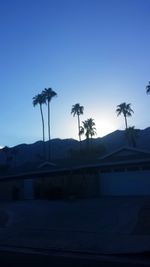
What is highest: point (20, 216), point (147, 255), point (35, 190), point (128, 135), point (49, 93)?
point (49, 93)

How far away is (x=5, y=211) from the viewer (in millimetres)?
35156

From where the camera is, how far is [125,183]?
4012 centimetres

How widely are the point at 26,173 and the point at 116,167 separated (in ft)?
37.3

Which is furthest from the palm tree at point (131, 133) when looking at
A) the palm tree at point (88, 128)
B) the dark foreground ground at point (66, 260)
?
the dark foreground ground at point (66, 260)

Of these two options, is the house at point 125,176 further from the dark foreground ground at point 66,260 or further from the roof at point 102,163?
the dark foreground ground at point 66,260

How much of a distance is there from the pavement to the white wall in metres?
4.90

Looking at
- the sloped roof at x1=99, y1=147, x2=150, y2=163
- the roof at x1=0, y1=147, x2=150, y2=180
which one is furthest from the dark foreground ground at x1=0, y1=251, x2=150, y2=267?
the sloped roof at x1=99, y1=147, x2=150, y2=163

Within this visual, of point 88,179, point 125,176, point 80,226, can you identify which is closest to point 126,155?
point 88,179

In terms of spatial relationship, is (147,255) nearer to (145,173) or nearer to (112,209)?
(112,209)

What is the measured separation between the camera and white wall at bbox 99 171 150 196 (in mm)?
38812

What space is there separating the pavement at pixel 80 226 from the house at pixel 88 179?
536cm

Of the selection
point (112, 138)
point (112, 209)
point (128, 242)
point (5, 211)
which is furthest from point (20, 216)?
point (112, 138)

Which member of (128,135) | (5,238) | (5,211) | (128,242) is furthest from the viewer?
(128,135)

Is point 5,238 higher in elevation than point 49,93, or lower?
lower
